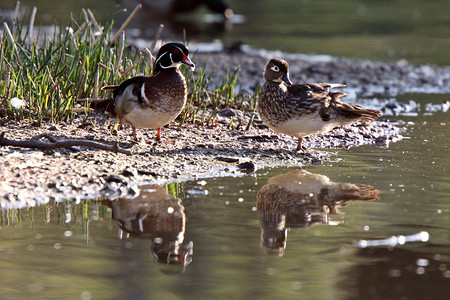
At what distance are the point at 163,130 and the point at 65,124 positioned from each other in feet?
3.12

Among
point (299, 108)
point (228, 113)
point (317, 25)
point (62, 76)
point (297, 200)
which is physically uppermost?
point (317, 25)

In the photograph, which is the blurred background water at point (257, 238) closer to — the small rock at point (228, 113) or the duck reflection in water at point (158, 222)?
the duck reflection in water at point (158, 222)

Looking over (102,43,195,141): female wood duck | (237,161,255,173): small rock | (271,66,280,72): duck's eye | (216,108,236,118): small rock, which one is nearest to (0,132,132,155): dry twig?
(102,43,195,141): female wood duck

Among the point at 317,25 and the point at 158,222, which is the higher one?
the point at 317,25

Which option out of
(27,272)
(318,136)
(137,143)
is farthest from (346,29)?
(27,272)

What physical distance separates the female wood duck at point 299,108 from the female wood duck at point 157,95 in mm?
807

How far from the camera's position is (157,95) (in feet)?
20.2

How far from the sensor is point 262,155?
20.8ft

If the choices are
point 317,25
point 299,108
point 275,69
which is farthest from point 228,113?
point 317,25

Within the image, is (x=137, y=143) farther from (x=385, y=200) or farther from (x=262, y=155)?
(x=385, y=200)

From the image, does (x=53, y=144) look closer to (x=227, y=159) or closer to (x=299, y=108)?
(x=227, y=159)

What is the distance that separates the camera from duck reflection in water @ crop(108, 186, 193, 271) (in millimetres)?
3840

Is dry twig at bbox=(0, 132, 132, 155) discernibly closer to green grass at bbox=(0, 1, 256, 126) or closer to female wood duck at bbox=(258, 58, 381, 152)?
green grass at bbox=(0, 1, 256, 126)

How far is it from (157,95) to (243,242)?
2455mm
